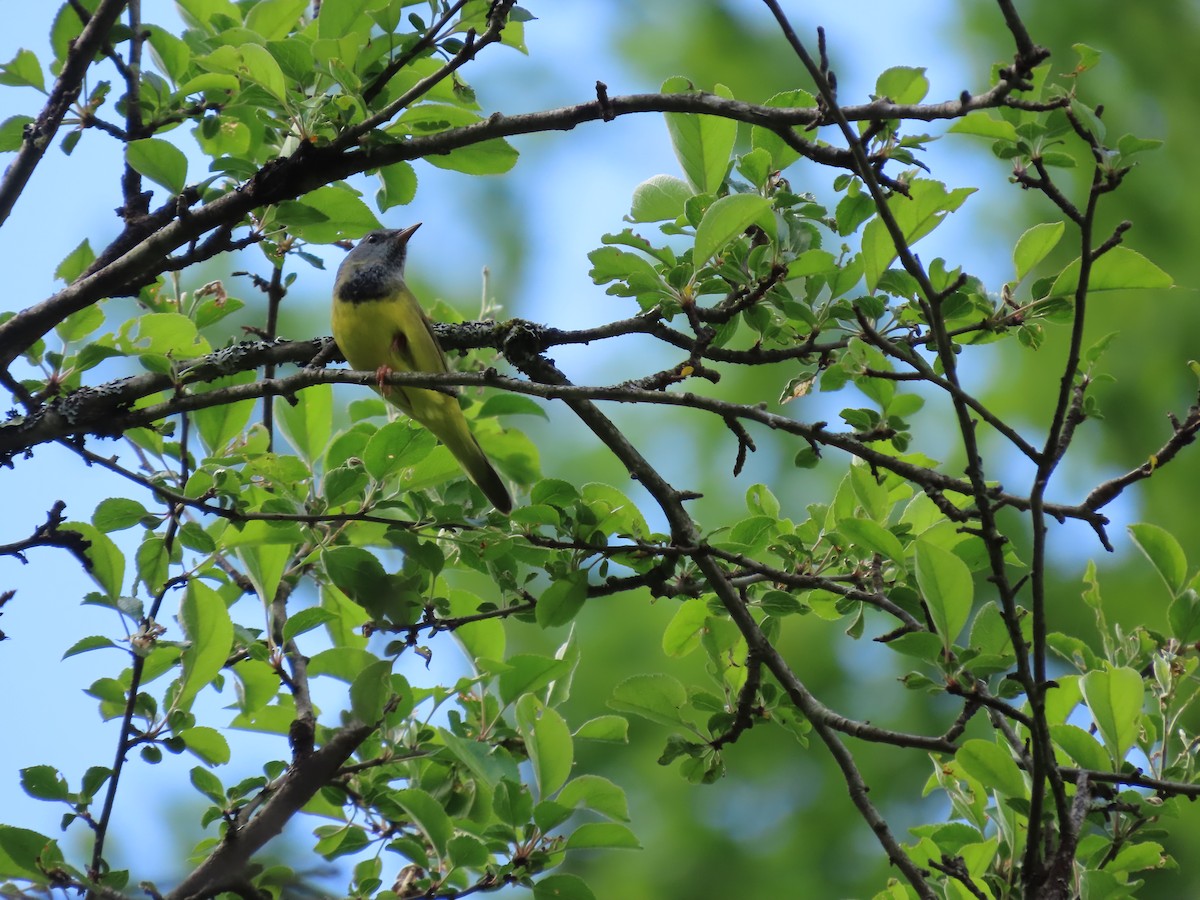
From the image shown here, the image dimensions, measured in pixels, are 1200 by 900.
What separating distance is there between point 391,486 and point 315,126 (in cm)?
91

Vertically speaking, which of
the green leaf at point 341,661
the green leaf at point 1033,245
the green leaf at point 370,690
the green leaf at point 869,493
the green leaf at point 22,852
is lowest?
the green leaf at point 22,852

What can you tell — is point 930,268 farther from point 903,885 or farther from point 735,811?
point 735,811

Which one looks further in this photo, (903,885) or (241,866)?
(903,885)

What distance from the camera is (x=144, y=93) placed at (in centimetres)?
291

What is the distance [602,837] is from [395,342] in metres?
2.15

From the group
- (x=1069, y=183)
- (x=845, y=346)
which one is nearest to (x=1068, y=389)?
(x=845, y=346)

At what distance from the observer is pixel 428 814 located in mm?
2656

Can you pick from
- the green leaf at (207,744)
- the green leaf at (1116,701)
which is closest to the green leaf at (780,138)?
the green leaf at (1116,701)

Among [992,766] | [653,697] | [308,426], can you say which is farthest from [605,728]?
[308,426]

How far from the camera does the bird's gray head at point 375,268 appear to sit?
14.2 feet

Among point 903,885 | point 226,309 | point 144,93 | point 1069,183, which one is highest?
point 1069,183

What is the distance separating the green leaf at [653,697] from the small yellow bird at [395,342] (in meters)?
0.92

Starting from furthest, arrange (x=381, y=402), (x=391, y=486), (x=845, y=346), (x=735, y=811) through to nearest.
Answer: (x=735, y=811), (x=381, y=402), (x=391, y=486), (x=845, y=346)

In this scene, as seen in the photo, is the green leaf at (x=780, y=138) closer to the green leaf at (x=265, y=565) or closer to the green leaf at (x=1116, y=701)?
the green leaf at (x=1116, y=701)
